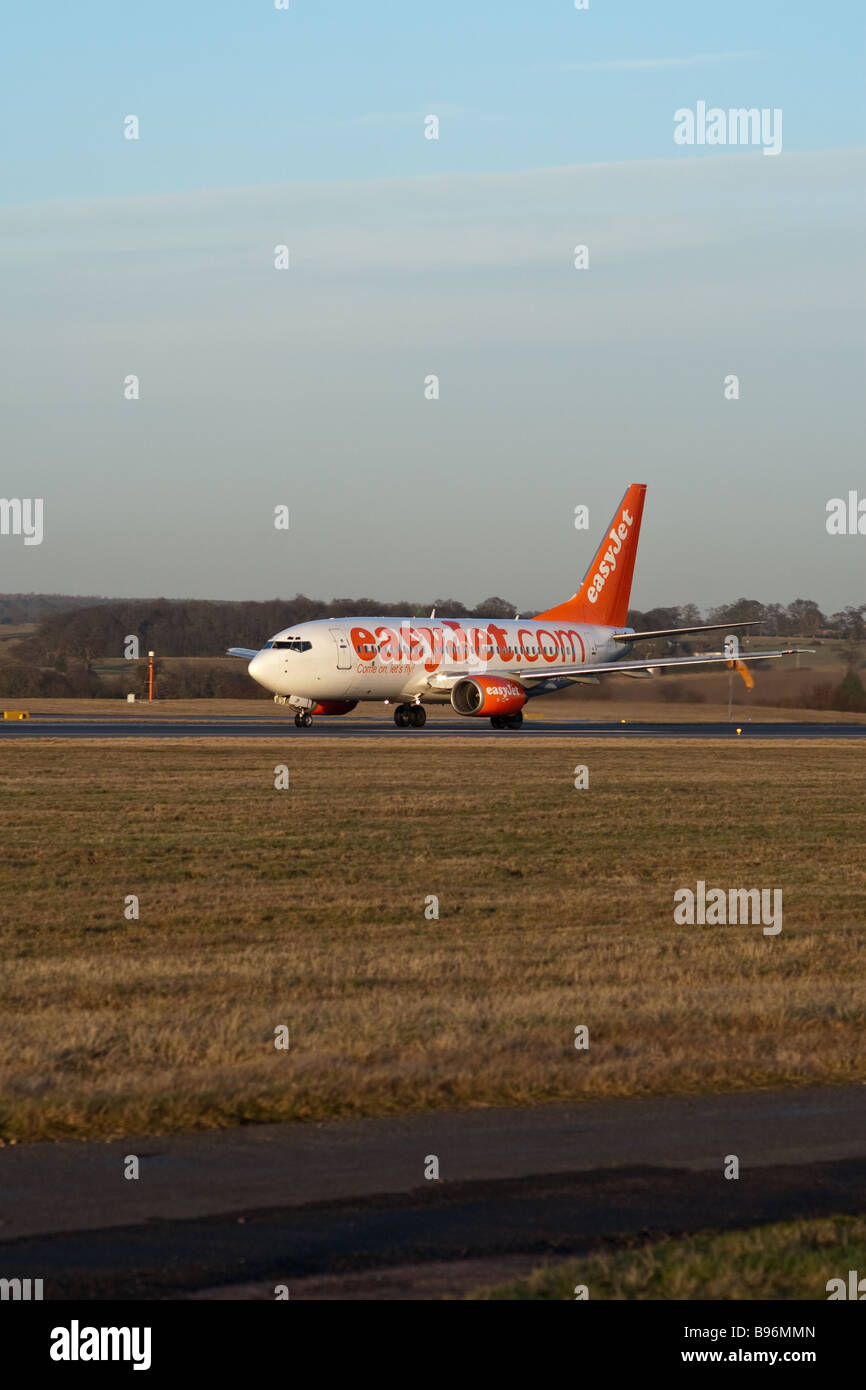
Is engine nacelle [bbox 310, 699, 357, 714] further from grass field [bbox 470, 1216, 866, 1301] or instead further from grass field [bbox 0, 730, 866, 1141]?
grass field [bbox 470, 1216, 866, 1301]

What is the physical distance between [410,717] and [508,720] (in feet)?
11.3

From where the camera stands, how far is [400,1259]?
7410mm

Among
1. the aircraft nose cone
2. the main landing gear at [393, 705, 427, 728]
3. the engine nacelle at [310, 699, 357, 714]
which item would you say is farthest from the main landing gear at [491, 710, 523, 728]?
the aircraft nose cone

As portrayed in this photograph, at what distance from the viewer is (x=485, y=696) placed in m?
56.4

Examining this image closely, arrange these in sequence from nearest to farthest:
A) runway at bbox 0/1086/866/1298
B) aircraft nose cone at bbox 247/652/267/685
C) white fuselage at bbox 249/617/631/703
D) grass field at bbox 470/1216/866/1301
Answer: grass field at bbox 470/1216/866/1301 < runway at bbox 0/1086/866/1298 < aircraft nose cone at bbox 247/652/267/685 < white fuselage at bbox 249/617/631/703

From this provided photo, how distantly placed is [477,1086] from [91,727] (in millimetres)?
48470

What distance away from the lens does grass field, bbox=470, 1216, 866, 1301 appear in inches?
274

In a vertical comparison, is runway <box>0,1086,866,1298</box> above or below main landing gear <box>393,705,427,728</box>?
below

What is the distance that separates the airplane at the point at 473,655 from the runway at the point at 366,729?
109 cm

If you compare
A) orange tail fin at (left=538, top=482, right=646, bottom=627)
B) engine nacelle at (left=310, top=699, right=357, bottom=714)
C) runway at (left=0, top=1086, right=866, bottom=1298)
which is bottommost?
runway at (left=0, top=1086, right=866, bottom=1298)

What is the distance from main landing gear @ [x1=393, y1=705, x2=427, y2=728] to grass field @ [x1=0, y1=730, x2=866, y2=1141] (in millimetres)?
23054

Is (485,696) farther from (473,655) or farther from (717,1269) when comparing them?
(717,1269)

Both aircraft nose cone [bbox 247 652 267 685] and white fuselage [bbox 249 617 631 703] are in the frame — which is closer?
aircraft nose cone [bbox 247 652 267 685]
